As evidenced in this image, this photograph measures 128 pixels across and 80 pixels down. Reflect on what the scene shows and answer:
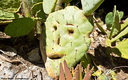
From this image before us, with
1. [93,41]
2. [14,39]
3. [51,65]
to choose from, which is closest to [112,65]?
[93,41]

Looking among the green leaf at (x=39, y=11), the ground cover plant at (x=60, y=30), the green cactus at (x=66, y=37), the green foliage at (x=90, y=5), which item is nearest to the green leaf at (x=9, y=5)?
the ground cover plant at (x=60, y=30)

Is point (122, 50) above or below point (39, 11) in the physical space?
below

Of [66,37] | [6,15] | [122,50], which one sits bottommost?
[122,50]

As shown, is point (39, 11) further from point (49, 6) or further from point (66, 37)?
point (66, 37)

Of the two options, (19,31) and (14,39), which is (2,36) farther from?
(19,31)

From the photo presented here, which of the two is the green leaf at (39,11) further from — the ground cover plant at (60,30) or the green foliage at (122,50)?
the green foliage at (122,50)

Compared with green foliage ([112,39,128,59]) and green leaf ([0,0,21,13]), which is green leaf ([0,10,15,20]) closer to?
green leaf ([0,0,21,13])

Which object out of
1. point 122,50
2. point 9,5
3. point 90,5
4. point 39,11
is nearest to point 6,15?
point 9,5
